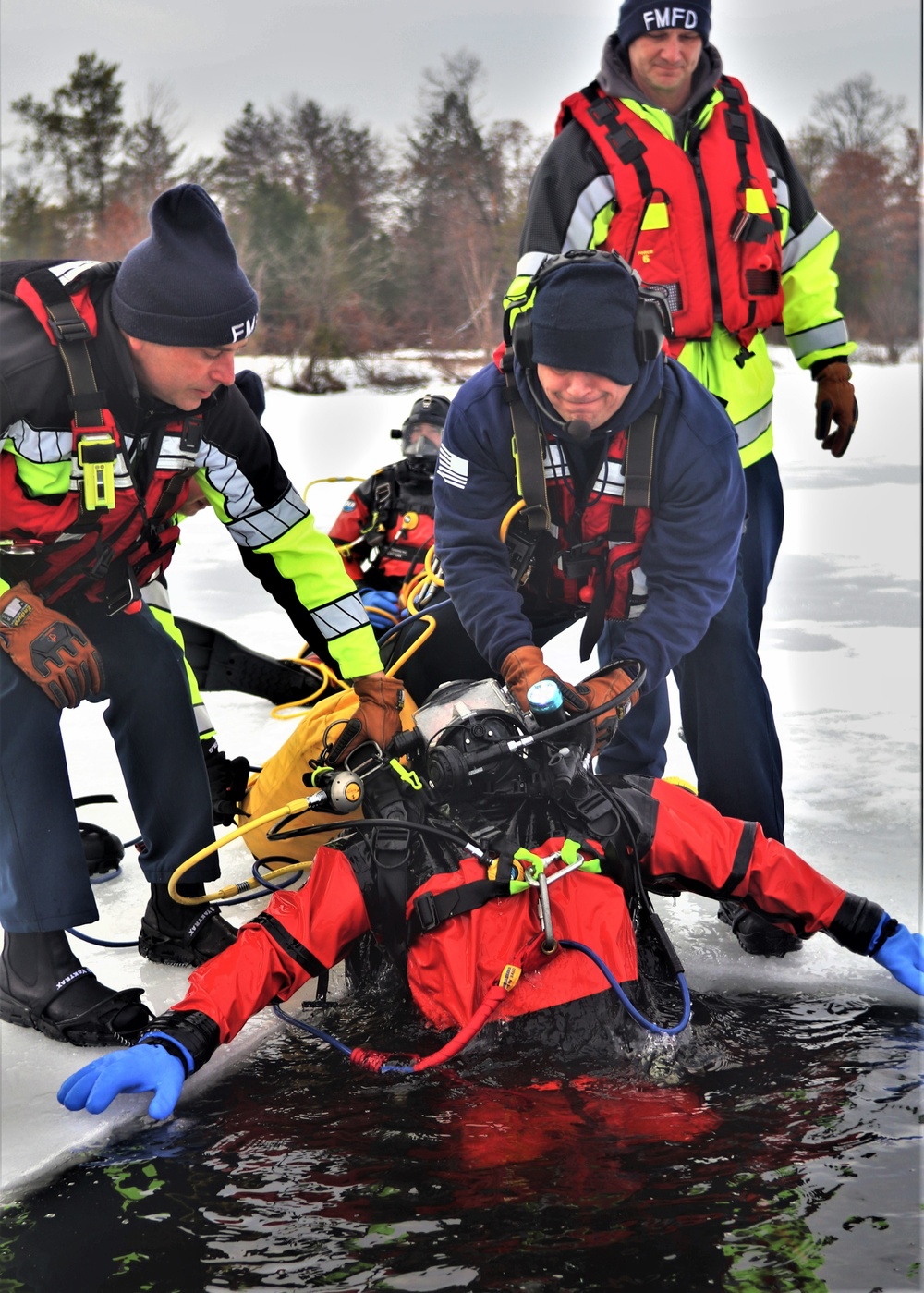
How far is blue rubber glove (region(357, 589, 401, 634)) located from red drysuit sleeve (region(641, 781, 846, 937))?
1.95m

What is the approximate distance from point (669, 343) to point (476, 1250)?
80.8 inches

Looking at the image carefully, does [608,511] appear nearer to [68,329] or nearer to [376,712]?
[376,712]

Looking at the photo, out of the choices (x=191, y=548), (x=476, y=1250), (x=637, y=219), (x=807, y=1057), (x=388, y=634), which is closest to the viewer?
(x=476, y=1250)

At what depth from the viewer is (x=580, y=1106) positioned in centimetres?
210

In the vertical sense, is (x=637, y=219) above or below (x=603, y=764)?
above

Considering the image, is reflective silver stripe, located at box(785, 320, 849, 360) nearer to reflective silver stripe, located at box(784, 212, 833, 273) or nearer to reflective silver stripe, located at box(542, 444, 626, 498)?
reflective silver stripe, located at box(784, 212, 833, 273)

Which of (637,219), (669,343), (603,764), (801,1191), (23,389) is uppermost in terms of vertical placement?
(637,219)

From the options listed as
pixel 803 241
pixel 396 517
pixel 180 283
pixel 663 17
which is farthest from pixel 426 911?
pixel 396 517

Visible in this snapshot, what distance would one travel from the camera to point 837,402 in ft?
10.3

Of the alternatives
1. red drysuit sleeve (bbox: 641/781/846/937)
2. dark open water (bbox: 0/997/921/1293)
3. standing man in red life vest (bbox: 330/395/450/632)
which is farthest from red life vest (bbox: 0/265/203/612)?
standing man in red life vest (bbox: 330/395/450/632)

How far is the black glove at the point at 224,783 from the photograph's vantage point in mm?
3344

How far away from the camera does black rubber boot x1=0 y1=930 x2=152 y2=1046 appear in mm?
2410

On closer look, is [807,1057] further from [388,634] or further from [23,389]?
[23,389]

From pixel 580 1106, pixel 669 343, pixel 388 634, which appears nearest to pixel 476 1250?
pixel 580 1106
